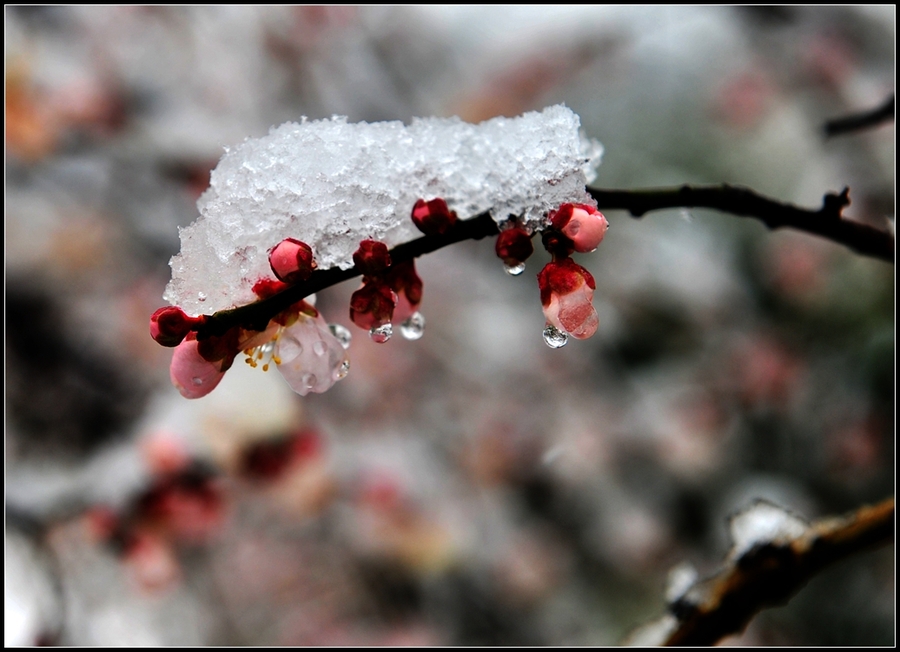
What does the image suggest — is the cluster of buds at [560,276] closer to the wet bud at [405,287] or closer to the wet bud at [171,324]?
the wet bud at [405,287]

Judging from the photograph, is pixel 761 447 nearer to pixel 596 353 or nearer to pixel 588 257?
pixel 596 353

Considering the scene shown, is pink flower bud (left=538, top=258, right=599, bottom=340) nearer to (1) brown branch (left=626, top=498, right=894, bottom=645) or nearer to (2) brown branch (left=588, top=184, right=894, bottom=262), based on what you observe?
(2) brown branch (left=588, top=184, right=894, bottom=262)

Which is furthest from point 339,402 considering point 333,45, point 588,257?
point 333,45

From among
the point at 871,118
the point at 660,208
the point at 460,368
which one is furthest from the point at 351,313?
the point at 460,368

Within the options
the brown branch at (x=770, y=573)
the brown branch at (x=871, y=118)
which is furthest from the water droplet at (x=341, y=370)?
the brown branch at (x=871, y=118)

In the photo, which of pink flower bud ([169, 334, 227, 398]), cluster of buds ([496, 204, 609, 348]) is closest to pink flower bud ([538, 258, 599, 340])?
cluster of buds ([496, 204, 609, 348])
